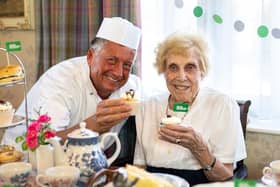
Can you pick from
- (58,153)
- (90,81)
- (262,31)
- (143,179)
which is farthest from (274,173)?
(262,31)

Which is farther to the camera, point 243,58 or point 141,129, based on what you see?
point 243,58

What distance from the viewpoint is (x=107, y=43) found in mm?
2145

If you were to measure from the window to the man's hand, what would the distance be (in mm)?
773

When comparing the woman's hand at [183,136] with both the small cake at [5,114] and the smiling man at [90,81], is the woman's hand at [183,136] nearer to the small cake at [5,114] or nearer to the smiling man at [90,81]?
the smiling man at [90,81]

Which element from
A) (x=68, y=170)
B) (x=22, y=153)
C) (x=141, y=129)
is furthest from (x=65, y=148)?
(x=141, y=129)

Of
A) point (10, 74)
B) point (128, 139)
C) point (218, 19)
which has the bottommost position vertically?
point (128, 139)

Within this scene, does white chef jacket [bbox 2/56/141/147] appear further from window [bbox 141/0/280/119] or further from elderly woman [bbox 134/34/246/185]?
window [bbox 141/0/280/119]

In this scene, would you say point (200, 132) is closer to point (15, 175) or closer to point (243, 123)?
point (243, 123)

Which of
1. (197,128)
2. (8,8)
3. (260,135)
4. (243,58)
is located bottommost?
(260,135)

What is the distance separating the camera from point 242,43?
259 centimetres

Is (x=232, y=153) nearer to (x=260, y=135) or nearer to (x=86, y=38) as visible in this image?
(x=260, y=135)

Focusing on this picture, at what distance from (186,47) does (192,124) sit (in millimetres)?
373

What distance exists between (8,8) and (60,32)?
767mm

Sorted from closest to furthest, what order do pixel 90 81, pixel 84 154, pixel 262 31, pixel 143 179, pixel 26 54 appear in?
→ pixel 143 179 < pixel 84 154 < pixel 90 81 < pixel 262 31 < pixel 26 54
